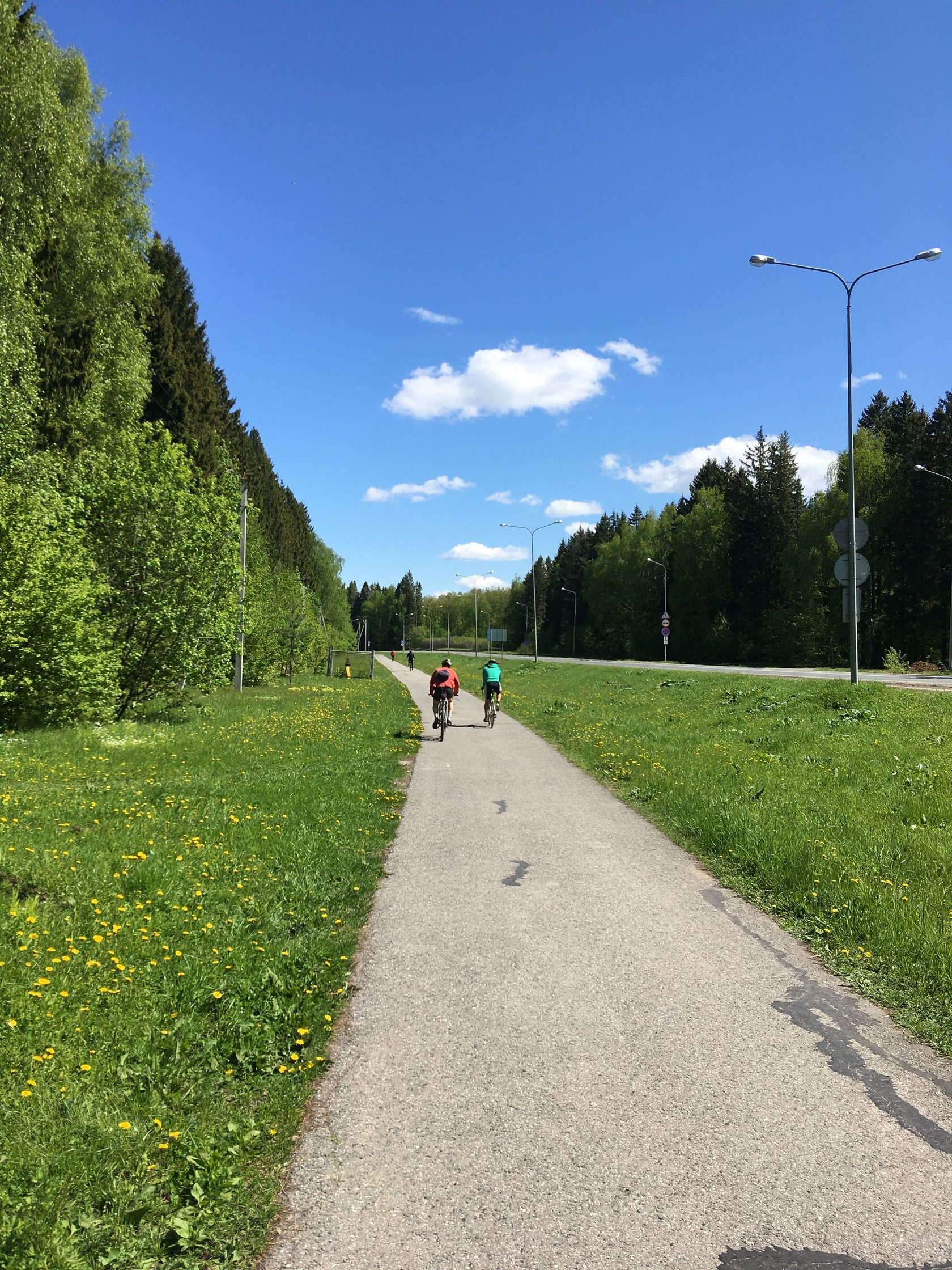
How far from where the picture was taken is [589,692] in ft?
93.9

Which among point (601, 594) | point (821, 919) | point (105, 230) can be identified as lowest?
point (821, 919)

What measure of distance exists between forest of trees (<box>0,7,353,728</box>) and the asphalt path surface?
37.3ft

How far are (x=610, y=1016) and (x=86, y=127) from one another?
3005 centimetres

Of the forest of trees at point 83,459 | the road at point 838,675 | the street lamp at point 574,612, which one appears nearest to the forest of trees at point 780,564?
the street lamp at point 574,612

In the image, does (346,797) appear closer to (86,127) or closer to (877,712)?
(877,712)

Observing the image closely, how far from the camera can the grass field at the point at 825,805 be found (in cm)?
505

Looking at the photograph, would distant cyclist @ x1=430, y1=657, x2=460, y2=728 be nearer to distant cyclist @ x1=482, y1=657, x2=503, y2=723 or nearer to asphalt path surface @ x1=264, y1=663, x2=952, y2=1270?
distant cyclist @ x1=482, y1=657, x2=503, y2=723

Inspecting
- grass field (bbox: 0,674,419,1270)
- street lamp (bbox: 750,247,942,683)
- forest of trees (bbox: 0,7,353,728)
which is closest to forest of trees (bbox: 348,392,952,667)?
street lamp (bbox: 750,247,942,683)

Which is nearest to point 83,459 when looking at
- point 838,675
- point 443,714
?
point 443,714

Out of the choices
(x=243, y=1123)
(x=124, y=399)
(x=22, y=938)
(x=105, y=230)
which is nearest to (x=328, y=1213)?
(x=243, y=1123)

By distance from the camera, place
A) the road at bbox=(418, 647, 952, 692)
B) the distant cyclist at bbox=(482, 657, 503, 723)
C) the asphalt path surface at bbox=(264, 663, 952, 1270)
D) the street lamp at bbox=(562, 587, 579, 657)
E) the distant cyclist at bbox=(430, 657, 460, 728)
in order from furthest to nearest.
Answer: the street lamp at bbox=(562, 587, 579, 657), the road at bbox=(418, 647, 952, 692), the distant cyclist at bbox=(482, 657, 503, 723), the distant cyclist at bbox=(430, 657, 460, 728), the asphalt path surface at bbox=(264, 663, 952, 1270)

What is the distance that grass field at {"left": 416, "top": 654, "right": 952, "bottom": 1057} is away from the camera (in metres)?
5.05

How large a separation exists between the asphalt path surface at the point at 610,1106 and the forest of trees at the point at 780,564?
3350 centimetres

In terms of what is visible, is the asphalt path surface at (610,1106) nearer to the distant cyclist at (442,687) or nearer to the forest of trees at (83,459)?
the distant cyclist at (442,687)
